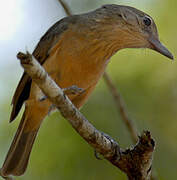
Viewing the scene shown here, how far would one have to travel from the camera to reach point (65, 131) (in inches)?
248

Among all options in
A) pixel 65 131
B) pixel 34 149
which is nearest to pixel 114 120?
pixel 65 131

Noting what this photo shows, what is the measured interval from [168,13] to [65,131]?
202cm

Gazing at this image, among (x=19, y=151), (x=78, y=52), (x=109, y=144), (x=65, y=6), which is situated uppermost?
(x=65, y=6)

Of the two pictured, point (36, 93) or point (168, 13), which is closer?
point (36, 93)

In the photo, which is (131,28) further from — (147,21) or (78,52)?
(78,52)

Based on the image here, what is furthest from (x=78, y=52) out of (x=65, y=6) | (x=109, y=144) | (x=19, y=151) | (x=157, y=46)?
(x=19, y=151)

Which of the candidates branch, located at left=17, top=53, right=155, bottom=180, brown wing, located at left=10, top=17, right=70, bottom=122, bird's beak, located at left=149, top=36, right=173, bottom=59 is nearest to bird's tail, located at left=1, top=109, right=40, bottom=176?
brown wing, located at left=10, top=17, right=70, bottom=122

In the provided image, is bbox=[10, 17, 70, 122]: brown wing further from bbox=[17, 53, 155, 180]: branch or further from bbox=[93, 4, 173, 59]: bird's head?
Result: bbox=[17, 53, 155, 180]: branch

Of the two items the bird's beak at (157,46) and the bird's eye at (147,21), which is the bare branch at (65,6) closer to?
the bird's eye at (147,21)

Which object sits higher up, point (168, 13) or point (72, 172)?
point (168, 13)

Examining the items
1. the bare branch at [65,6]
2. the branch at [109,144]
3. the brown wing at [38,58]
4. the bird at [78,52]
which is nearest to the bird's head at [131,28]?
the bird at [78,52]

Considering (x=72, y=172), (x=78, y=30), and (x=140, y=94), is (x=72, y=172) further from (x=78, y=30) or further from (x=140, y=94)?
(x=78, y=30)

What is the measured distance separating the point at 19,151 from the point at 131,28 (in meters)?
1.68

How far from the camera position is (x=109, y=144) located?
434 centimetres
